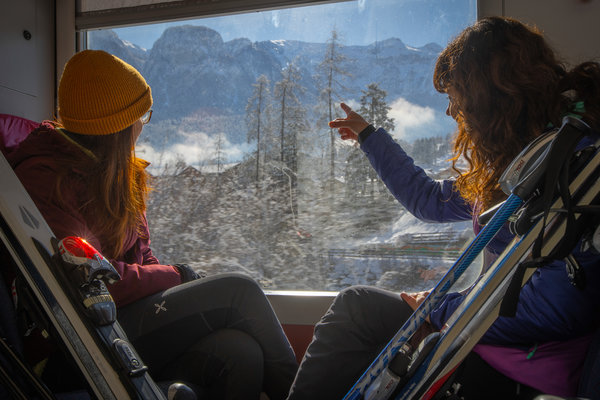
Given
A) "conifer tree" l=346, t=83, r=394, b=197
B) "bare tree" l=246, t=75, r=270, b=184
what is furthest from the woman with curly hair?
"bare tree" l=246, t=75, r=270, b=184

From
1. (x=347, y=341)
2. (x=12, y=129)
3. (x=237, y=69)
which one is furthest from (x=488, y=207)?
(x=12, y=129)

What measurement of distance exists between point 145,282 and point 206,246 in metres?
0.81

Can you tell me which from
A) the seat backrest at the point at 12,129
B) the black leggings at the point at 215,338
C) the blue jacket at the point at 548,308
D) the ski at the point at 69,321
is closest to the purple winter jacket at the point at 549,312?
the blue jacket at the point at 548,308

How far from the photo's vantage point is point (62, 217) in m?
1.19

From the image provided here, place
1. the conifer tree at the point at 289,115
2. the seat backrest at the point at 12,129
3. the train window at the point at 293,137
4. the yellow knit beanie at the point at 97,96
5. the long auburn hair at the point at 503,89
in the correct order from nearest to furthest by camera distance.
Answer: the long auburn hair at the point at 503,89 < the yellow knit beanie at the point at 97,96 < the seat backrest at the point at 12,129 < the train window at the point at 293,137 < the conifer tree at the point at 289,115

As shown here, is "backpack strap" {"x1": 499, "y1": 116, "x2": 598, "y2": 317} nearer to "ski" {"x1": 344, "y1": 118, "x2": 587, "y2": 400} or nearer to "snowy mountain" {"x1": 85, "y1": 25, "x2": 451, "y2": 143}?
"ski" {"x1": 344, "y1": 118, "x2": 587, "y2": 400}

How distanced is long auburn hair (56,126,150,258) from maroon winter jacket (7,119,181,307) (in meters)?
0.02

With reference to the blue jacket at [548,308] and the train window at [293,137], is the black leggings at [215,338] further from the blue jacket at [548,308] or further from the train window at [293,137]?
the train window at [293,137]

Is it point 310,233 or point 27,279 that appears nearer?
point 27,279

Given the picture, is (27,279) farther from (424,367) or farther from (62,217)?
(424,367)

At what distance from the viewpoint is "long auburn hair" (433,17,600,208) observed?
3.66ft

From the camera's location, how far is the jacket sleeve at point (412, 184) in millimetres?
1504

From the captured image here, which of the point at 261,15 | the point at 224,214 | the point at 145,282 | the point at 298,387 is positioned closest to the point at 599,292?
the point at 298,387

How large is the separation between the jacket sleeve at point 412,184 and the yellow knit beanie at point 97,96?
2.73 ft
